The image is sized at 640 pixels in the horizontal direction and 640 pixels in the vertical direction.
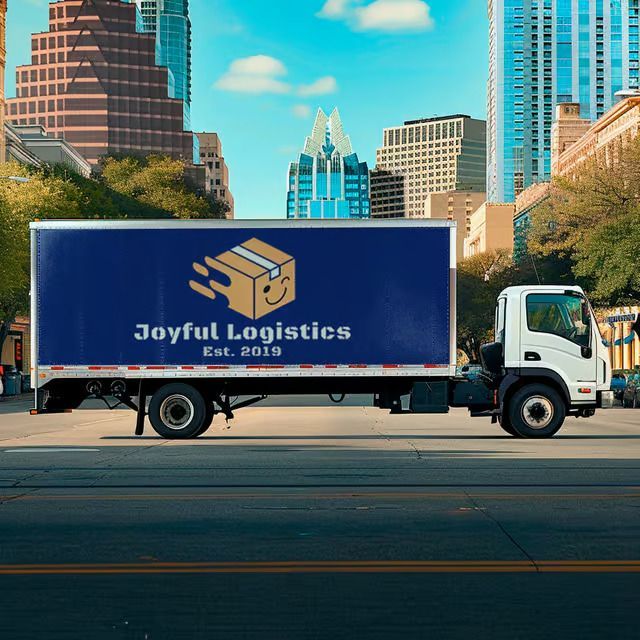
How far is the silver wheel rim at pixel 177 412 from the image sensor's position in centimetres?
2423

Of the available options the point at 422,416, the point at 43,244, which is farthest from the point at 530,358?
the point at 422,416

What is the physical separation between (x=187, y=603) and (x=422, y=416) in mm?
31782

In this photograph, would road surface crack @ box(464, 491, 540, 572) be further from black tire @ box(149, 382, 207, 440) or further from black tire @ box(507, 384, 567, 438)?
black tire @ box(149, 382, 207, 440)

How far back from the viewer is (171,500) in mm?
13094

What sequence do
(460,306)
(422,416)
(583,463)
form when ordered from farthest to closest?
(460,306) < (422,416) < (583,463)

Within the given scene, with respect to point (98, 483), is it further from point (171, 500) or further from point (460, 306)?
point (460, 306)

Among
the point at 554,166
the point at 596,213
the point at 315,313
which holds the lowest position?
the point at 315,313

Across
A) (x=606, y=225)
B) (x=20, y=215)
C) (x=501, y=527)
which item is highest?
(x=20, y=215)

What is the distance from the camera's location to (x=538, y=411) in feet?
78.2

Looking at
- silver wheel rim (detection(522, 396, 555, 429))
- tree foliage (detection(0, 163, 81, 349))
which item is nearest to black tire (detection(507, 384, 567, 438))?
silver wheel rim (detection(522, 396, 555, 429))

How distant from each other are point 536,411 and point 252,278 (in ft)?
20.2

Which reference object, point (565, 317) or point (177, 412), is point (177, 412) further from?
point (565, 317)

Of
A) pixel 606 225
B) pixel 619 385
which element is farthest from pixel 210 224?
pixel 606 225

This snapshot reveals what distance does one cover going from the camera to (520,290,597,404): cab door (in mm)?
23953
